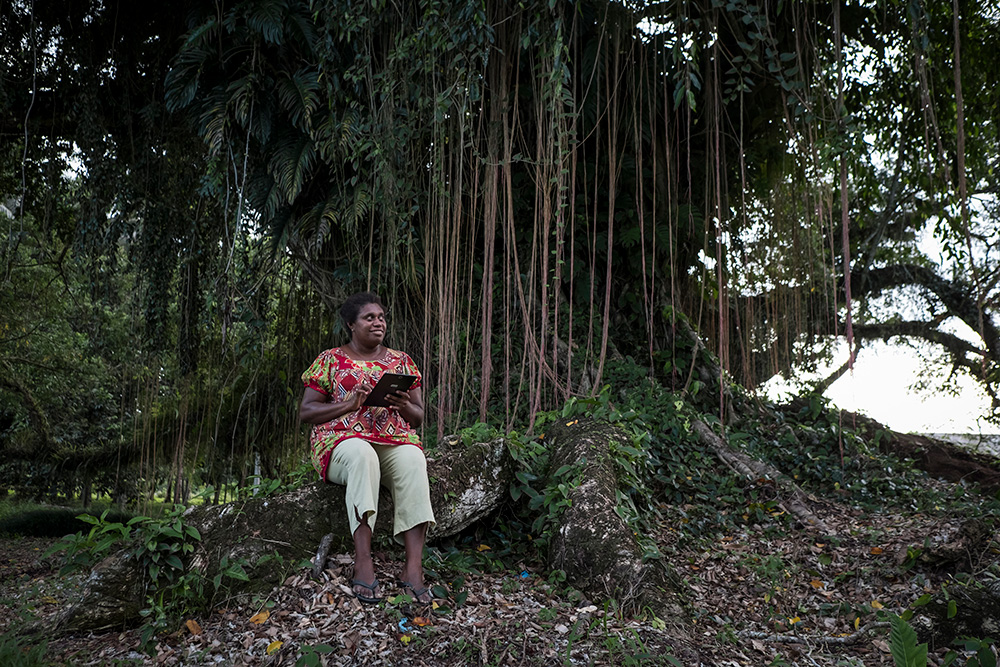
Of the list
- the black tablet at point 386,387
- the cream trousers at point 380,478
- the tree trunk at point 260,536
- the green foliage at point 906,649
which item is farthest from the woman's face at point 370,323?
the green foliage at point 906,649

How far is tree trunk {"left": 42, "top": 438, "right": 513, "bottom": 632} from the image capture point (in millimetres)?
2496

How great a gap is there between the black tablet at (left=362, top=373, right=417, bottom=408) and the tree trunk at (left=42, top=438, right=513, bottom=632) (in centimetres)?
44

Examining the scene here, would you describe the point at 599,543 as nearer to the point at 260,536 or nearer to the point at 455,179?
the point at 260,536

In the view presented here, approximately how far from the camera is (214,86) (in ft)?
15.8

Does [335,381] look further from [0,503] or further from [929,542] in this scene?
[0,503]

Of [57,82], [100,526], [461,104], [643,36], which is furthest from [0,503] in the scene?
[643,36]

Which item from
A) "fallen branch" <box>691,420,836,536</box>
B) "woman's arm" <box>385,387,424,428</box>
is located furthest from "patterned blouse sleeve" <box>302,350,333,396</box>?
"fallen branch" <box>691,420,836,536</box>

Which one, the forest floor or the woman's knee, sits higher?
the woman's knee

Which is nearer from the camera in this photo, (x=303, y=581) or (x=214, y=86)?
(x=303, y=581)

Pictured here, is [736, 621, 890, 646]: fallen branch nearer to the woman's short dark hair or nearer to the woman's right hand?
the woman's right hand

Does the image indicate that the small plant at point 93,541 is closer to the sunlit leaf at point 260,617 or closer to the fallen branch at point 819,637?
the sunlit leaf at point 260,617

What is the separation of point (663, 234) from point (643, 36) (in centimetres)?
149

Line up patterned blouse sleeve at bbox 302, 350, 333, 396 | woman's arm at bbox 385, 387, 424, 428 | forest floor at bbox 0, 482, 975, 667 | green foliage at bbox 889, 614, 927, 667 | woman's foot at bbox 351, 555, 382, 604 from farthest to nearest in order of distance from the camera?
patterned blouse sleeve at bbox 302, 350, 333, 396 < woman's arm at bbox 385, 387, 424, 428 < woman's foot at bbox 351, 555, 382, 604 < forest floor at bbox 0, 482, 975, 667 < green foliage at bbox 889, 614, 927, 667

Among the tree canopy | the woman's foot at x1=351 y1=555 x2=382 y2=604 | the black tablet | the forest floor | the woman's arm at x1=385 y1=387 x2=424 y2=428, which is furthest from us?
the tree canopy
